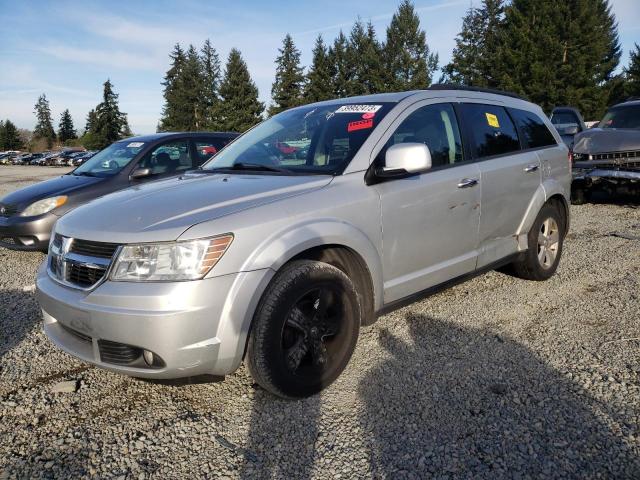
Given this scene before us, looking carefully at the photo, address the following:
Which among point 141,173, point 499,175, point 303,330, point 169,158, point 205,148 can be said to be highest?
point 205,148

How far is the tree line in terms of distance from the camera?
4291 cm

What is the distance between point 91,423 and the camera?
2.62 m

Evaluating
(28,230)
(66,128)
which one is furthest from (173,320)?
(66,128)

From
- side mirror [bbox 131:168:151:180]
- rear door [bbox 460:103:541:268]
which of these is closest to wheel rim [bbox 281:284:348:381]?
rear door [bbox 460:103:541:268]

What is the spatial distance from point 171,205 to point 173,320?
68 cm

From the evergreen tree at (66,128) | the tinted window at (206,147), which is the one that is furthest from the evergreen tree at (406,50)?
the evergreen tree at (66,128)

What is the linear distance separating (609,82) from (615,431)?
53547 millimetres

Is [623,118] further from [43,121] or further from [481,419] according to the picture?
[43,121]

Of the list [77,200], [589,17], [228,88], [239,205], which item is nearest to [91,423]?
[239,205]

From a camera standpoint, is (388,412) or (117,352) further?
(388,412)

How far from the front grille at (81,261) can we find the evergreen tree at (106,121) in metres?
82.0

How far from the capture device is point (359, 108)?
3.56m

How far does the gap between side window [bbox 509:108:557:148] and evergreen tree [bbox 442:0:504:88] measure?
5064 centimetres

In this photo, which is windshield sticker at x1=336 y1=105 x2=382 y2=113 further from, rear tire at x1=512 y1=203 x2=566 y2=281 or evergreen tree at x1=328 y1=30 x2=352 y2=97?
evergreen tree at x1=328 y1=30 x2=352 y2=97
